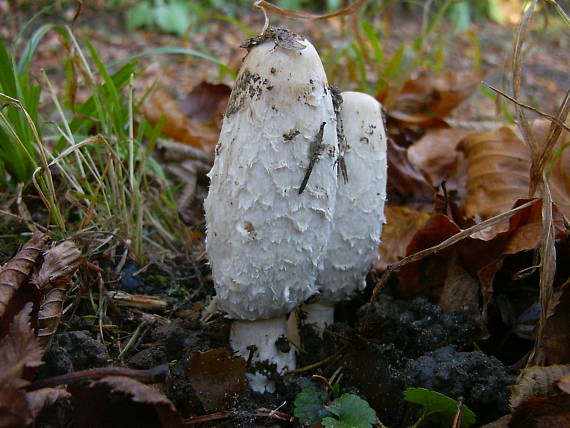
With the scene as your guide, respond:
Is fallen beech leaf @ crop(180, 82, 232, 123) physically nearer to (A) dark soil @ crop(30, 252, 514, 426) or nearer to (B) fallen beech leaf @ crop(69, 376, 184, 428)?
(A) dark soil @ crop(30, 252, 514, 426)

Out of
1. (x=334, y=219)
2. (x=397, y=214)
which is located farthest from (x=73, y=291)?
(x=397, y=214)

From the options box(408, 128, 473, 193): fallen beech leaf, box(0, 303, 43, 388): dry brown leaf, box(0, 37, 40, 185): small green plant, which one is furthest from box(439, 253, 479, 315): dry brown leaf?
box(0, 37, 40, 185): small green plant

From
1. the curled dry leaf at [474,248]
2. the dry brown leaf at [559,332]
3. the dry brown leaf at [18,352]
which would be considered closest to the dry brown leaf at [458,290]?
the curled dry leaf at [474,248]

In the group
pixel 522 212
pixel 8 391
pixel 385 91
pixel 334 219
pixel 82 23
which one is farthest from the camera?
pixel 82 23

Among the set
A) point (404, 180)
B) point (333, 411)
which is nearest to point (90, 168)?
point (333, 411)

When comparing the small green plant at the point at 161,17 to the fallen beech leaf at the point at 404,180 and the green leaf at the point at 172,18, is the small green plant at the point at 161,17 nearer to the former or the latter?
the green leaf at the point at 172,18

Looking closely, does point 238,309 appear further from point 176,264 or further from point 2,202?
point 2,202
